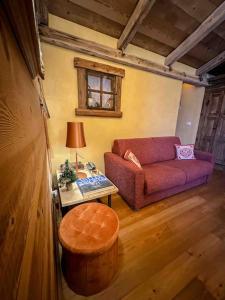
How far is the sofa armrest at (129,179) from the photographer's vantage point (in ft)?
5.23

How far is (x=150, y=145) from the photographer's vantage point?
2.43 m

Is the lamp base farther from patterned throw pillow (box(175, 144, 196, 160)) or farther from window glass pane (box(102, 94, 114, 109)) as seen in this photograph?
patterned throw pillow (box(175, 144, 196, 160))

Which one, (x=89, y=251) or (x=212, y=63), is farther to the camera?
(x=212, y=63)

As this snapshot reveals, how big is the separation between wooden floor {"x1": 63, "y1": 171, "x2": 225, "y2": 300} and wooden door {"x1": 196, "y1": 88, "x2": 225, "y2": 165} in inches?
79.1

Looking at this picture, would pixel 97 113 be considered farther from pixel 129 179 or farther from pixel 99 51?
pixel 129 179

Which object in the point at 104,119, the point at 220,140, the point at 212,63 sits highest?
the point at 212,63

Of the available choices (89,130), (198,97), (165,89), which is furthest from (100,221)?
(198,97)

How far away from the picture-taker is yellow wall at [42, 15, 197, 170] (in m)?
1.74

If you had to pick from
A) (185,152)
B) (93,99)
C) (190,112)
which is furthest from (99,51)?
(190,112)

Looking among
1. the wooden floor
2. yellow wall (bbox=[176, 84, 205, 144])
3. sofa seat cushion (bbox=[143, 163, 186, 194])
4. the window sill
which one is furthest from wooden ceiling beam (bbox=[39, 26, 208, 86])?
the wooden floor

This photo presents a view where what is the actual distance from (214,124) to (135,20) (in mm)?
3180

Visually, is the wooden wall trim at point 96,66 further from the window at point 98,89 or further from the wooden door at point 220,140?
the wooden door at point 220,140

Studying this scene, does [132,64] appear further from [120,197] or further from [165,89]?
[120,197]

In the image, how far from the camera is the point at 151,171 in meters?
1.90
